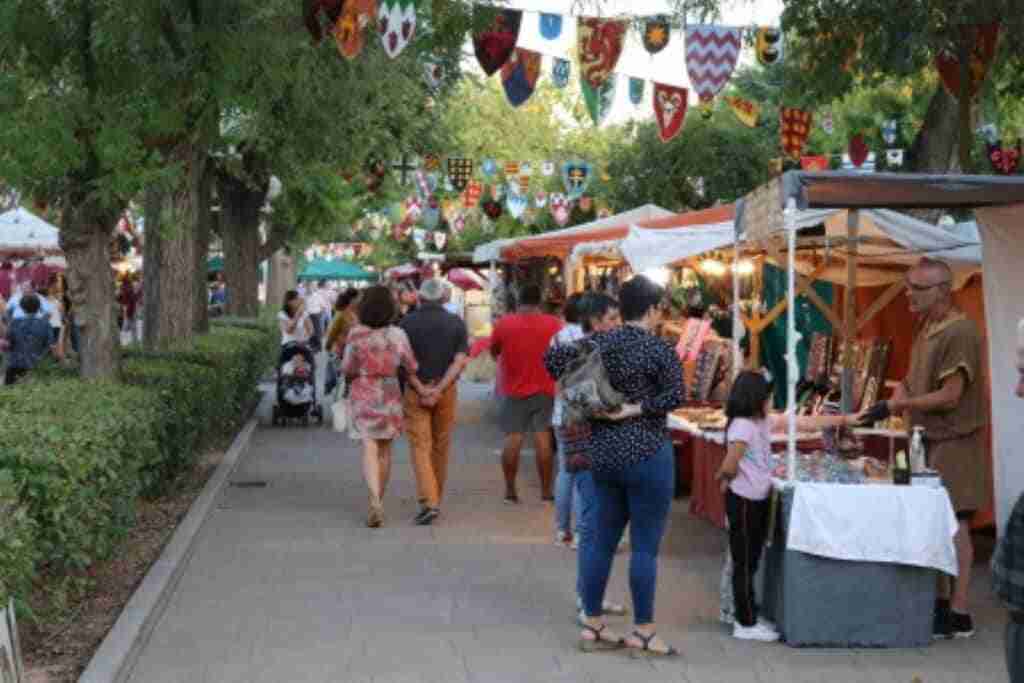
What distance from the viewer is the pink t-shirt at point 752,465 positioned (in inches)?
364

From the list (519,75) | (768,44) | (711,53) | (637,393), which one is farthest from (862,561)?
(519,75)

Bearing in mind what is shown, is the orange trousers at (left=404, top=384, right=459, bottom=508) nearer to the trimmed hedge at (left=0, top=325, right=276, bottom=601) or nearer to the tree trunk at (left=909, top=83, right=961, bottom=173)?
the trimmed hedge at (left=0, top=325, right=276, bottom=601)

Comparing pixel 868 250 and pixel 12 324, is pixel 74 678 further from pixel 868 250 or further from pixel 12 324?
pixel 12 324

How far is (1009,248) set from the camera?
1045 centimetres

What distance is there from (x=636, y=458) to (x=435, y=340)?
18.3 feet

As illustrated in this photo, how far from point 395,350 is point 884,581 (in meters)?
5.42

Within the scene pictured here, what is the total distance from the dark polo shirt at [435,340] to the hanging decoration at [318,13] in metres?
2.41

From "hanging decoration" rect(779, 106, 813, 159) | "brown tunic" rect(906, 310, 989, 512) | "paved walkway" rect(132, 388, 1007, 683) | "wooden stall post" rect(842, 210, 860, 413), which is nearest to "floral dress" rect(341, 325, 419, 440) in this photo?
"paved walkway" rect(132, 388, 1007, 683)

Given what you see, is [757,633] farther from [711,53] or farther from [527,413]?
[711,53]

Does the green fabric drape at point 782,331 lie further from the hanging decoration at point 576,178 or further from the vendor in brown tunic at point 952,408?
the hanging decoration at point 576,178

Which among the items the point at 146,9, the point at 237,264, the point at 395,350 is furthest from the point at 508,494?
the point at 237,264

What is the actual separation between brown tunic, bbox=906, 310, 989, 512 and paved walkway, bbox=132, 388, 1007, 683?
0.75m

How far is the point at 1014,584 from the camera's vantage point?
5270 mm

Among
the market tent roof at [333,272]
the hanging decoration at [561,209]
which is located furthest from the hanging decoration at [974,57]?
the market tent roof at [333,272]
